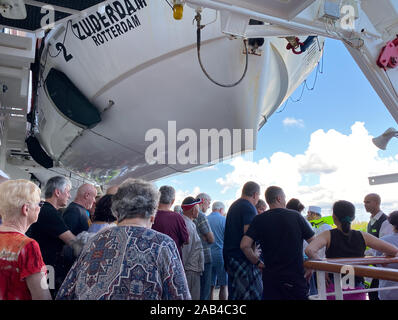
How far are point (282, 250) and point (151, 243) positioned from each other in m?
1.43

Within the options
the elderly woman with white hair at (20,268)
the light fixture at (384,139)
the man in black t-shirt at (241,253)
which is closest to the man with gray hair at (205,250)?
the man in black t-shirt at (241,253)

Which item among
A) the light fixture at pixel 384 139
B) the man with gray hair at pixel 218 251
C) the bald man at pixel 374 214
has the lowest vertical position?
the man with gray hair at pixel 218 251

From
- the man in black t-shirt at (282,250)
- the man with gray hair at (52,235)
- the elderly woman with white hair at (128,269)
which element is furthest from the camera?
the man in black t-shirt at (282,250)

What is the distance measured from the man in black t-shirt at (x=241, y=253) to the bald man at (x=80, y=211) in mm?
1177

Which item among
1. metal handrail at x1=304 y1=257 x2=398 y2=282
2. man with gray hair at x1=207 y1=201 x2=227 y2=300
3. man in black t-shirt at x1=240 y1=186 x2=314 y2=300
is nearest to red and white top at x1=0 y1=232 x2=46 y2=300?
metal handrail at x1=304 y1=257 x2=398 y2=282

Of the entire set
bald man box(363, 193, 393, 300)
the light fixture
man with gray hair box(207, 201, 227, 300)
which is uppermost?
the light fixture

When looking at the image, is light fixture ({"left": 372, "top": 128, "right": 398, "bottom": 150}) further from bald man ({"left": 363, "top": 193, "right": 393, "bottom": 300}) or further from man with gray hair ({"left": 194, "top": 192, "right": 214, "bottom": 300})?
man with gray hair ({"left": 194, "top": 192, "right": 214, "bottom": 300})

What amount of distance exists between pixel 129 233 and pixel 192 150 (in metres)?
4.78

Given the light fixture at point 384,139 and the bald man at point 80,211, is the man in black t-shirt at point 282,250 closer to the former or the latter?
the light fixture at point 384,139

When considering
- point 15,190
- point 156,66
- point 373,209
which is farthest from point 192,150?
point 15,190

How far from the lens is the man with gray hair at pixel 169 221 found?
279 centimetres

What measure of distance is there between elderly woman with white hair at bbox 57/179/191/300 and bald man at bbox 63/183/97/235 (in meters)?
1.25

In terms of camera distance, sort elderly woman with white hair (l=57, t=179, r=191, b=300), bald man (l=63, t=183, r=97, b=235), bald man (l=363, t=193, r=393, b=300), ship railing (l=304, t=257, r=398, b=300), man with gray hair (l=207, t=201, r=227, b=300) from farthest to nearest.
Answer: man with gray hair (l=207, t=201, r=227, b=300), bald man (l=363, t=193, r=393, b=300), bald man (l=63, t=183, r=97, b=235), ship railing (l=304, t=257, r=398, b=300), elderly woman with white hair (l=57, t=179, r=191, b=300)

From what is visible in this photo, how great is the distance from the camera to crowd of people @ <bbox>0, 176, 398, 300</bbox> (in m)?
1.21
